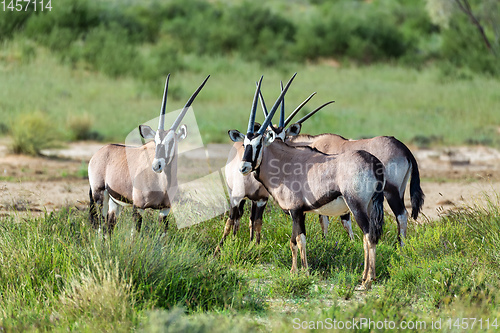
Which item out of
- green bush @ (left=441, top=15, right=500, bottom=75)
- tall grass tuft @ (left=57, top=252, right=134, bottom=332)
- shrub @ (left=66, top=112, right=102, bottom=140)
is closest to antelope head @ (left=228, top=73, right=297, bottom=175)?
tall grass tuft @ (left=57, top=252, right=134, bottom=332)

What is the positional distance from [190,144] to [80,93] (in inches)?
213

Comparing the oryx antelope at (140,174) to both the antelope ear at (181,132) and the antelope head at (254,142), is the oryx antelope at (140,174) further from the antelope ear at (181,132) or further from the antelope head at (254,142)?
the antelope head at (254,142)

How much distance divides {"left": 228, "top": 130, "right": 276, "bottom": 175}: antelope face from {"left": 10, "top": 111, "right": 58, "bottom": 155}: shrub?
975cm

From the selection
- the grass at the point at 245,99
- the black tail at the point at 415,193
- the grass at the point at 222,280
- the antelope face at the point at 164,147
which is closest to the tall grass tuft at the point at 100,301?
the grass at the point at 222,280

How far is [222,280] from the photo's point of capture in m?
5.98

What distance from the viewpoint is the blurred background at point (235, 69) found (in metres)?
18.4

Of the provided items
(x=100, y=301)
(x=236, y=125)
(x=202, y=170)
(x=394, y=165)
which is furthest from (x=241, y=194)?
(x=236, y=125)

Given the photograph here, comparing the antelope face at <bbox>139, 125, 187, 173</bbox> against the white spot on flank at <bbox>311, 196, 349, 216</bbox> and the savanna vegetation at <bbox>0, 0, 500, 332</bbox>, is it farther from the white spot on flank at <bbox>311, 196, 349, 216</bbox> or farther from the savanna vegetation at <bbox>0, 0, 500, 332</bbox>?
the white spot on flank at <bbox>311, 196, 349, 216</bbox>

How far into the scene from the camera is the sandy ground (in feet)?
37.8

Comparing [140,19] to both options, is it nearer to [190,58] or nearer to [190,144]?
[190,58]

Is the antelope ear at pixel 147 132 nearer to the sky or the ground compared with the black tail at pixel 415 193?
nearer to the sky

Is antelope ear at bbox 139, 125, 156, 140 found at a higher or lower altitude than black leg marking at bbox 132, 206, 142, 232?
higher

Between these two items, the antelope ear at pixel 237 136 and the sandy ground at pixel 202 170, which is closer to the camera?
the antelope ear at pixel 237 136

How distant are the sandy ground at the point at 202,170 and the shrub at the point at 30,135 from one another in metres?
0.23
